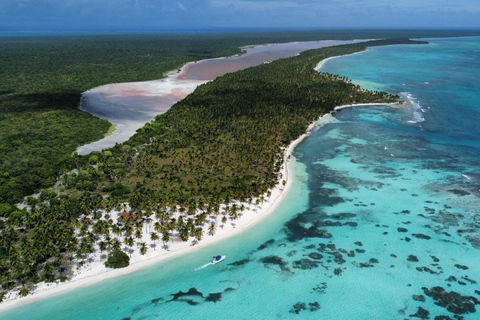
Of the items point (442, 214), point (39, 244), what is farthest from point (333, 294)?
point (39, 244)

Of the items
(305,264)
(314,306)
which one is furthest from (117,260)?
(314,306)

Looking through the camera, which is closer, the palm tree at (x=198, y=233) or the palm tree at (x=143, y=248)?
the palm tree at (x=143, y=248)

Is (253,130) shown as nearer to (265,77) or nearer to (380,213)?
(380,213)

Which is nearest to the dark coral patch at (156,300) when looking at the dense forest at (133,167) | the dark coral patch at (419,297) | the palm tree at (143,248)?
the palm tree at (143,248)

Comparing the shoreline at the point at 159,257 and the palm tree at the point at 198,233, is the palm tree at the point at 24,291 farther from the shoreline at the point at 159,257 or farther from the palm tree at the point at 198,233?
the palm tree at the point at 198,233

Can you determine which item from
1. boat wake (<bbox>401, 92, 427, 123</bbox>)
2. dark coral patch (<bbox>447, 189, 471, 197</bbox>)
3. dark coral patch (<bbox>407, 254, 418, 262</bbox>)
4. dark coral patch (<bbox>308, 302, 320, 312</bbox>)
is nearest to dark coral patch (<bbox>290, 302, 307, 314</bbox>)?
dark coral patch (<bbox>308, 302, 320, 312</bbox>)
